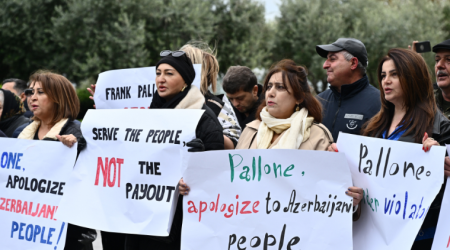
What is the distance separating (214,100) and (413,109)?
1.71 m

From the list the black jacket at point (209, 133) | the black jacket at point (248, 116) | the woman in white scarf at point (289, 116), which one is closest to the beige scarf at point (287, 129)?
the woman in white scarf at point (289, 116)

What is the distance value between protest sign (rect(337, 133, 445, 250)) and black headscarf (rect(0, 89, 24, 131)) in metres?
3.59

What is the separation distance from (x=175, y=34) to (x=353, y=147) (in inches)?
649

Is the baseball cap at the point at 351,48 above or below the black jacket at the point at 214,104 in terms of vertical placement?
above

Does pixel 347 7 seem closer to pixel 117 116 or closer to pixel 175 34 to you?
pixel 175 34

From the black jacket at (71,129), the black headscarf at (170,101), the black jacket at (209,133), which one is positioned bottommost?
the black jacket at (71,129)

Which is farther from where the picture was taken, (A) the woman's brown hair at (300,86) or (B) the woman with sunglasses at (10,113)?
(B) the woman with sunglasses at (10,113)

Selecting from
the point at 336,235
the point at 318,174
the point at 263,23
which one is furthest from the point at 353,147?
the point at 263,23

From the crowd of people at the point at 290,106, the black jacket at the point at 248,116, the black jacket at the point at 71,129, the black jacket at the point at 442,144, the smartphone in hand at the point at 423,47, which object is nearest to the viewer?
the black jacket at the point at 442,144

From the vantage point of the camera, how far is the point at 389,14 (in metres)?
22.7

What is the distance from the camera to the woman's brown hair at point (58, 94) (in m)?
3.98

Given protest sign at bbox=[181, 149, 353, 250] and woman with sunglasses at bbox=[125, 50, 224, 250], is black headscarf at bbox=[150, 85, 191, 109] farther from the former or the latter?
protest sign at bbox=[181, 149, 353, 250]

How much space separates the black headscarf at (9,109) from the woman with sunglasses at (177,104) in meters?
2.19

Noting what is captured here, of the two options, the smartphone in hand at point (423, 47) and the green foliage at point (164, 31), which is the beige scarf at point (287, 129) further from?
the green foliage at point (164, 31)
